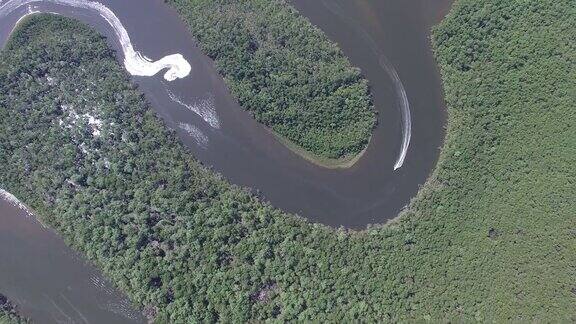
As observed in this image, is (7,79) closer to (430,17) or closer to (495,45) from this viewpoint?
(430,17)

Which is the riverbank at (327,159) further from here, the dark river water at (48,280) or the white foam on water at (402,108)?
the dark river water at (48,280)

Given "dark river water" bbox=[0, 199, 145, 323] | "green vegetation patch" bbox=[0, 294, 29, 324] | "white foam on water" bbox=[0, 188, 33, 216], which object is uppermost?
"white foam on water" bbox=[0, 188, 33, 216]

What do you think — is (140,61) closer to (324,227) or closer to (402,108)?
(324,227)

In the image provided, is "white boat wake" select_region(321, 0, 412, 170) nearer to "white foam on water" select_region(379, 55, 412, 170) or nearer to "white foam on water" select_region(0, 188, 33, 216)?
"white foam on water" select_region(379, 55, 412, 170)

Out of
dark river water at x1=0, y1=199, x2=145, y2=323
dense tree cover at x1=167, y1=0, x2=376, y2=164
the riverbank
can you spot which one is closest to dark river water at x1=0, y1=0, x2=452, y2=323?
dark river water at x1=0, y1=199, x2=145, y2=323

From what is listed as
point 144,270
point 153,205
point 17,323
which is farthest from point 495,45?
point 17,323

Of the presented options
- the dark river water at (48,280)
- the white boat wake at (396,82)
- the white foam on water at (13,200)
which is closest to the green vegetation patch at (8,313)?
the dark river water at (48,280)

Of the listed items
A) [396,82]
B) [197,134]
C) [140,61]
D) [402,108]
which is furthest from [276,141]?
[140,61]
